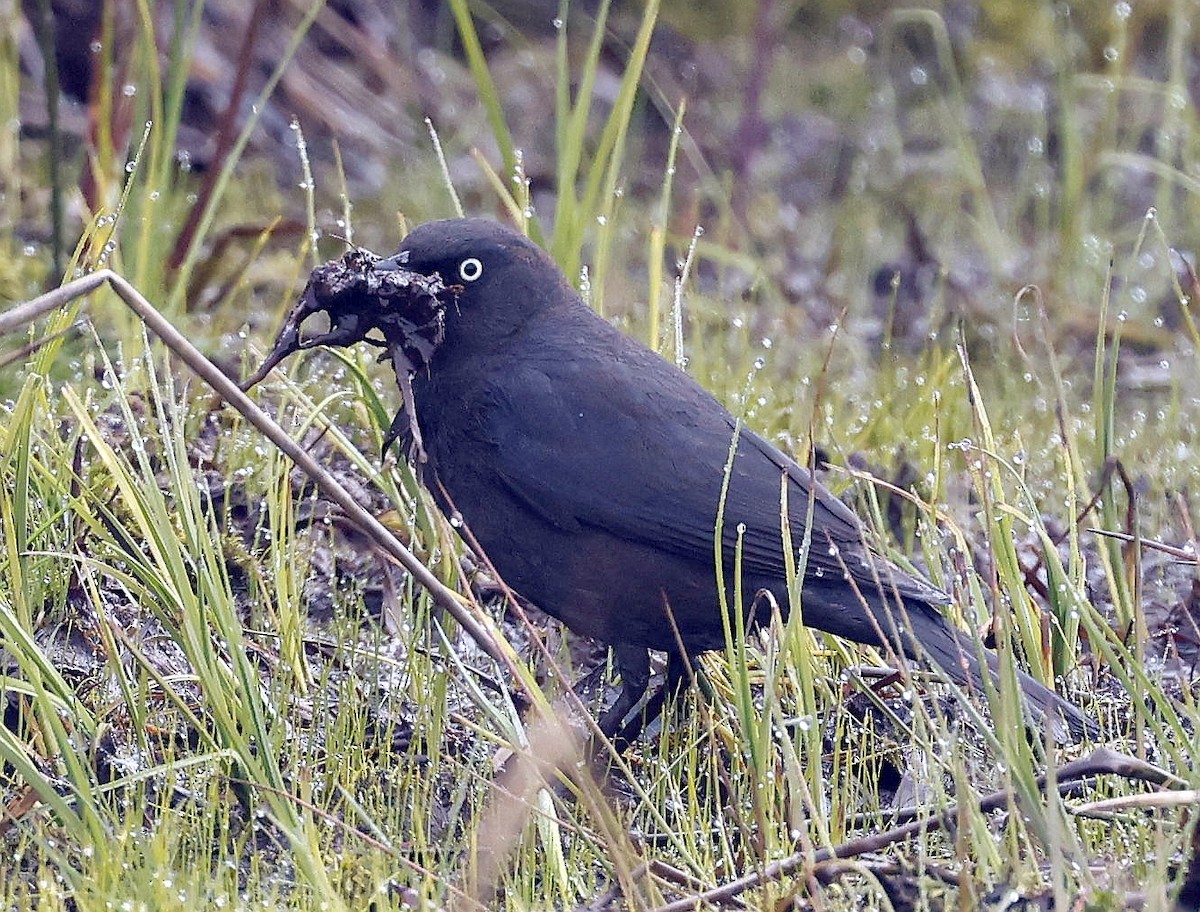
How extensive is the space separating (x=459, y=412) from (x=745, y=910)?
47.7 inches

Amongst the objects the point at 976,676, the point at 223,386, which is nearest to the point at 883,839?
the point at 976,676

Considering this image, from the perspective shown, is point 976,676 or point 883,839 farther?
point 976,676

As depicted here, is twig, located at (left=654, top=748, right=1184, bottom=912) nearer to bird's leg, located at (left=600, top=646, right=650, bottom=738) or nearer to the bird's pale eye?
bird's leg, located at (left=600, top=646, right=650, bottom=738)

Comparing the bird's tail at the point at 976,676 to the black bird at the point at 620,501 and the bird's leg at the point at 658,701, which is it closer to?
the black bird at the point at 620,501

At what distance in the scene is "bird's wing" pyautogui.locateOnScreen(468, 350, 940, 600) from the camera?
307cm

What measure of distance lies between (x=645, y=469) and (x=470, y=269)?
548 mm

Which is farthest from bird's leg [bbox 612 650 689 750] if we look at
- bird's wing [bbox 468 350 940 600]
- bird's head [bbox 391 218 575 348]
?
bird's head [bbox 391 218 575 348]

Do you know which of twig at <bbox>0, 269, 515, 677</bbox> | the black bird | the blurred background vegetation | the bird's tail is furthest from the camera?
the black bird

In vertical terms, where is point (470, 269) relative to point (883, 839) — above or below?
above

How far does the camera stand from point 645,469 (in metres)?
3.11

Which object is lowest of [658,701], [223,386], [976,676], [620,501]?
[658,701]

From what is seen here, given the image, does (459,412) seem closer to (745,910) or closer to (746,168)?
(745,910)

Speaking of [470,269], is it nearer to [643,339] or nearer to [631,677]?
[631,677]

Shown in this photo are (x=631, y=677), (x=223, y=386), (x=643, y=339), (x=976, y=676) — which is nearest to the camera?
(x=223, y=386)
